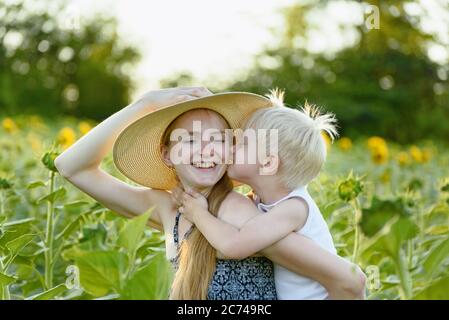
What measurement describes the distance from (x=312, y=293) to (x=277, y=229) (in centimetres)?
14

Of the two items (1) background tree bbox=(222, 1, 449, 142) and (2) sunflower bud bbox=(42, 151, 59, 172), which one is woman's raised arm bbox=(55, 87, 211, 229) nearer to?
(2) sunflower bud bbox=(42, 151, 59, 172)

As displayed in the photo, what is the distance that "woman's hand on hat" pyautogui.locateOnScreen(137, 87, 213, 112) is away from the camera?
138cm

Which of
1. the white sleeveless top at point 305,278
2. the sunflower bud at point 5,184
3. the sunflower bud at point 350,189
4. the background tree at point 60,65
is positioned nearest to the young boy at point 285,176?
the white sleeveless top at point 305,278

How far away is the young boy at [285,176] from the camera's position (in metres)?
1.28

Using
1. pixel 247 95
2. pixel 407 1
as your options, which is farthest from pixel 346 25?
pixel 247 95

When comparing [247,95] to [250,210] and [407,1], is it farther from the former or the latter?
[407,1]

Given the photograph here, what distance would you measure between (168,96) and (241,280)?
325 mm

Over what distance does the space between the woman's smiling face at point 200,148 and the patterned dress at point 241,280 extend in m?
0.13

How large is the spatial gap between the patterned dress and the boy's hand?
8cm

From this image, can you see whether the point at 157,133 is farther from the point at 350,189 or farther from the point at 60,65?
the point at 60,65

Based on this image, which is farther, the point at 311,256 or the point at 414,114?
the point at 414,114

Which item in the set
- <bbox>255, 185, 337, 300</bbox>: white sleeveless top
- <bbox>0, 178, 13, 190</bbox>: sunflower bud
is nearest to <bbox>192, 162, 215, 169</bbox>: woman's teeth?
<bbox>255, 185, 337, 300</bbox>: white sleeveless top
